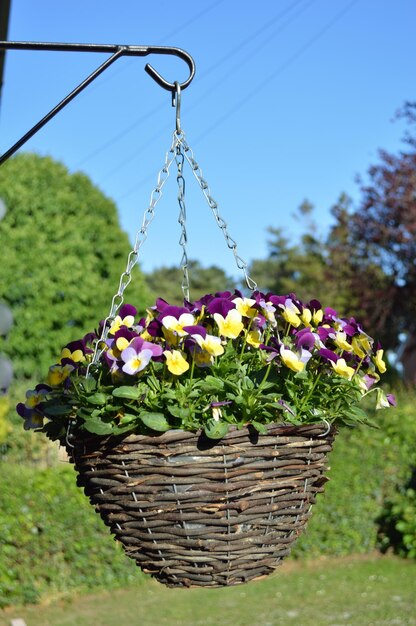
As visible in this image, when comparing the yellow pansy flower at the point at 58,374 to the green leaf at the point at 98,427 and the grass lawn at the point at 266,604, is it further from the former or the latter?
the grass lawn at the point at 266,604

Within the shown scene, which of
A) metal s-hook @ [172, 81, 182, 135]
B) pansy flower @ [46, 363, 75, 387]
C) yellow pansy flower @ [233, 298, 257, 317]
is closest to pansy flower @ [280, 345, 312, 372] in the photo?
yellow pansy flower @ [233, 298, 257, 317]

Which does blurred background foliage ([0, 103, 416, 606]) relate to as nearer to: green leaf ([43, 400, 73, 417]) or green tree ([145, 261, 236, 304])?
green leaf ([43, 400, 73, 417])

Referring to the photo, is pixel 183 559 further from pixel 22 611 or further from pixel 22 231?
pixel 22 231

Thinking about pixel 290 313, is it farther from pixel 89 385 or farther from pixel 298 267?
pixel 298 267

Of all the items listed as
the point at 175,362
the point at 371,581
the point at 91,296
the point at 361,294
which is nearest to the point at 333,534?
the point at 371,581

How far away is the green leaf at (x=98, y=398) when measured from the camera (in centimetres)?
151

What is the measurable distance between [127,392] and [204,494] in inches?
10.1

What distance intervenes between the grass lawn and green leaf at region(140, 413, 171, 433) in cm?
398

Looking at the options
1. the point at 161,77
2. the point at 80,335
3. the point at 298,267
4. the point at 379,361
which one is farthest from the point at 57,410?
the point at 298,267

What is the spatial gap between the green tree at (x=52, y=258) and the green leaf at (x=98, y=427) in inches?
310

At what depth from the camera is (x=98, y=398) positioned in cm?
151

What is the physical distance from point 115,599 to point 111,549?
0.36 metres

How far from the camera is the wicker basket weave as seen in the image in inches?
58.6

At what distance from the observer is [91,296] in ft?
31.2
